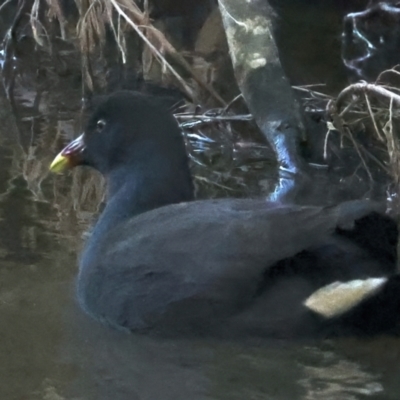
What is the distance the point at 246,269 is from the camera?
141 inches

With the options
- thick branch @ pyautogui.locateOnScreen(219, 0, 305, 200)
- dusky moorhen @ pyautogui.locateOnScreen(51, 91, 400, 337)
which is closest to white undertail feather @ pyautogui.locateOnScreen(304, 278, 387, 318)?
dusky moorhen @ pyautogui.locateOnScreen(51, 91, 400, 337)

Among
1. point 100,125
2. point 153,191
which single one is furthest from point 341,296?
point 100,125

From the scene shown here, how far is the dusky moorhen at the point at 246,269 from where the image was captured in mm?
3598

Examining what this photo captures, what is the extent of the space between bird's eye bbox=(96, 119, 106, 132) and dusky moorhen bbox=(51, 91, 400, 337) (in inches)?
29.1

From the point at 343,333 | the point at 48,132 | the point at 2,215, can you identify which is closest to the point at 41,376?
the point at 343,333

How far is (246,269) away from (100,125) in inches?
52.8

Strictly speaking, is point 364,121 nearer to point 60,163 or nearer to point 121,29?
point 121,29

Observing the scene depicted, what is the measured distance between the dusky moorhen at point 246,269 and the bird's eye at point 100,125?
74 centimetres

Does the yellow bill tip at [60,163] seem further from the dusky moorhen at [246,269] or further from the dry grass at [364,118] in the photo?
the dry grass at [364,118]

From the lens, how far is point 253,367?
12.0 ft

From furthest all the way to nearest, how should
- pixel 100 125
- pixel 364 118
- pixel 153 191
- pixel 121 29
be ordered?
1. pixel 121 29
2. pixel 364 118
3. pixel 100 125
4. pixel 153 191

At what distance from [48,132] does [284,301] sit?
3.41 metres

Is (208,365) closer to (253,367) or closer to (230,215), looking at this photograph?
(253,367)

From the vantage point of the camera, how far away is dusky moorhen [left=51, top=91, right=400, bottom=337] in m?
3.60
